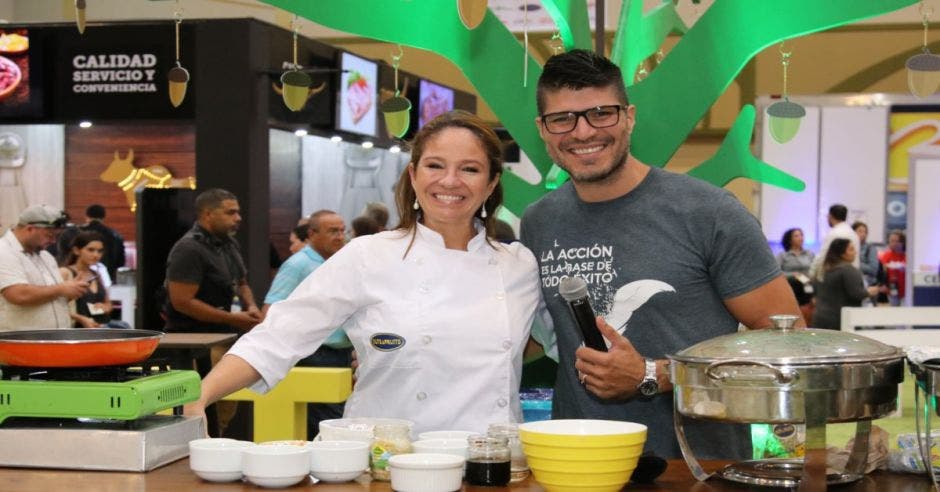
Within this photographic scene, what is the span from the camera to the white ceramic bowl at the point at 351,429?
1819 mm

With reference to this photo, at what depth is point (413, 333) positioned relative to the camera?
218 cm

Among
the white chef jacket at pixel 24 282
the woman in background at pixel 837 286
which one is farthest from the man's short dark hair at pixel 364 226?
the woman in background at pixel 837 286

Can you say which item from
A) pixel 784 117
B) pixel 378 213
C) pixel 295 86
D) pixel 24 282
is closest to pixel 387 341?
pixel 295 86

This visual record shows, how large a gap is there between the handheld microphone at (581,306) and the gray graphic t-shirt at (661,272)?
1.21ft

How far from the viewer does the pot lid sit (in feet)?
5.08

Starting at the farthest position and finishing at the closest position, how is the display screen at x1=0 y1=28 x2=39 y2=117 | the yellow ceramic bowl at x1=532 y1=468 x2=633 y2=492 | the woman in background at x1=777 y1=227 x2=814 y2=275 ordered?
1. the woman in background at x1=777 y1=227 x2=814 y2=275
2. the display screen at x1=0 y1=28 x2=39 y2=117
3. the yellow ceramic bowl at x1=532 y1=468 x2=633 y2=492

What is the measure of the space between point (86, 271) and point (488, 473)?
6008 mm

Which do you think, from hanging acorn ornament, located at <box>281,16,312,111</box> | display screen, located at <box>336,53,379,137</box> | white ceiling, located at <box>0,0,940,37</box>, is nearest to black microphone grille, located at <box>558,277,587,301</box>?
hanging acorn ornament, located at <box>281,16,312,111</box>

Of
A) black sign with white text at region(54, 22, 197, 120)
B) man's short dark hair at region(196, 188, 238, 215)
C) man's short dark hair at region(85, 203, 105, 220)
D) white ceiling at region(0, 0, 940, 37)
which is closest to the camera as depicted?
man's short dark hair at region(196, 188, 238, 215)

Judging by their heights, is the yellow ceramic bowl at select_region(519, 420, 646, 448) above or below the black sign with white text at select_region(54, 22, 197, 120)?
below

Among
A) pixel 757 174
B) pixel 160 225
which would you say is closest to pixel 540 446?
pixel 757 174

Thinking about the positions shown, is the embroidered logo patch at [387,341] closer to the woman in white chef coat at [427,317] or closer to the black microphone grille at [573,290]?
the woman in white chef coat at [427,317]

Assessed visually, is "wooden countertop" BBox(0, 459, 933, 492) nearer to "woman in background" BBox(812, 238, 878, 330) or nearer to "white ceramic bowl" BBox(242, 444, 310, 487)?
"white ceramic bowl" BBox(242, 444, 310, 487)

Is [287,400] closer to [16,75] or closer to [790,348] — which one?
[790,348]
